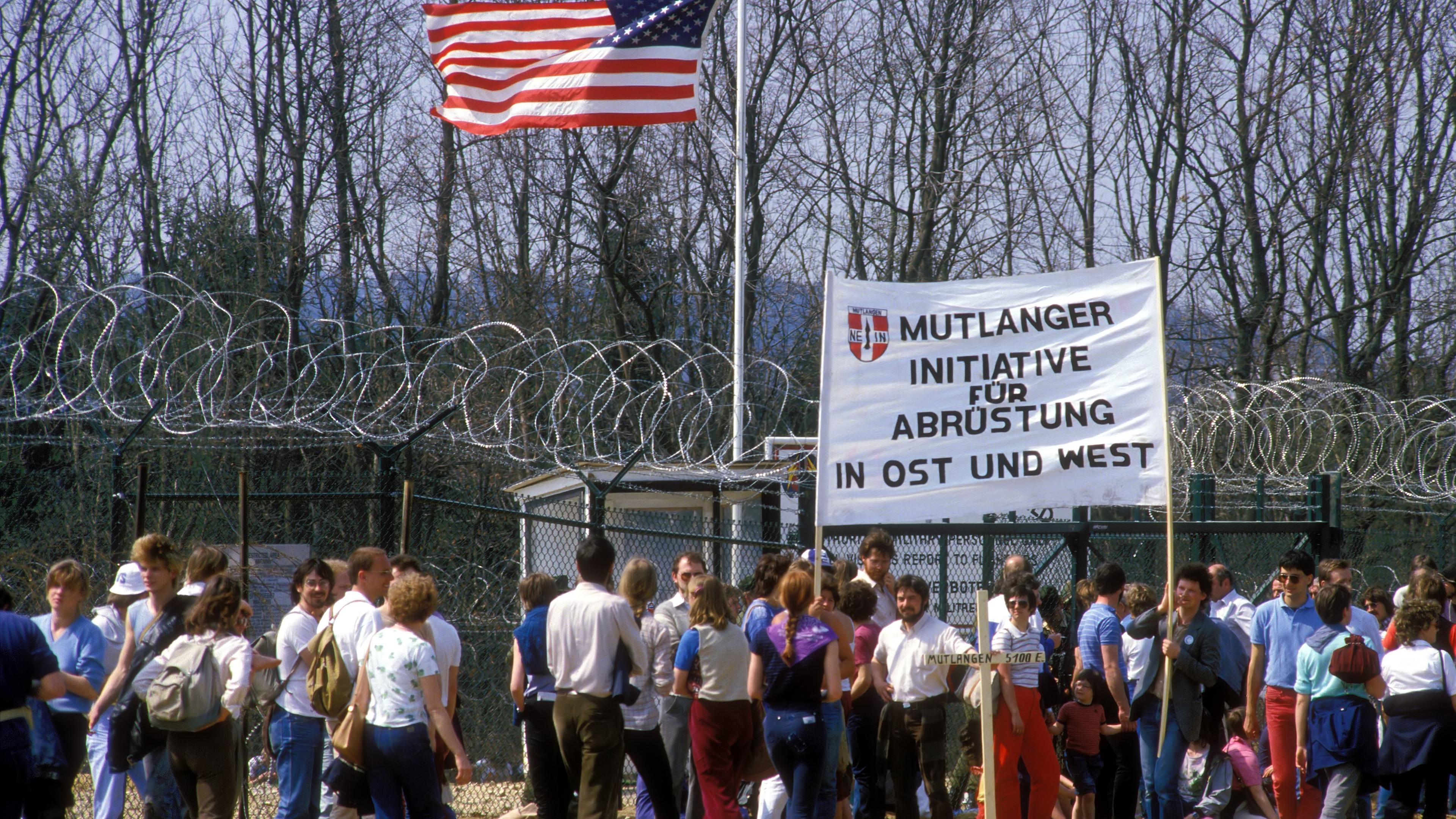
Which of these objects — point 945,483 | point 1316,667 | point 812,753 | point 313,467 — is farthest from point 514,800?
point 313,467

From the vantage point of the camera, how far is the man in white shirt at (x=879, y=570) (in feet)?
27.3

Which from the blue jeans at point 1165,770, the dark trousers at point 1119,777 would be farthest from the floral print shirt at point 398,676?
the dark trousers at point 1119,777

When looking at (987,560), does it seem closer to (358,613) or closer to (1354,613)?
(1354,613)

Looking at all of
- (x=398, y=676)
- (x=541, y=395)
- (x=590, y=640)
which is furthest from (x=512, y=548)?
(x=398, y=676)

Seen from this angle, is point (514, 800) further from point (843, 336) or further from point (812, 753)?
point (843, 336)

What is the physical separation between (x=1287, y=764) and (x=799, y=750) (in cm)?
335

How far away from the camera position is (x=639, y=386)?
64.4ft

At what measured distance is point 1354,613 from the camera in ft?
27.0

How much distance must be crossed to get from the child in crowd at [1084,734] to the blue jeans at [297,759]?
4.25 metres

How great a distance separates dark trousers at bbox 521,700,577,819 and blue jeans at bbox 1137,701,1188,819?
329 cm

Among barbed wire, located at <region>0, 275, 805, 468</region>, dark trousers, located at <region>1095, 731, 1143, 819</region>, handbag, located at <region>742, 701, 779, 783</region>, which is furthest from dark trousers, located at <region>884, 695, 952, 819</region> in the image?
barbed wire, located at <region>0, 275, 805, 468</region>

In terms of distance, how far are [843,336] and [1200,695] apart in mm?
3071

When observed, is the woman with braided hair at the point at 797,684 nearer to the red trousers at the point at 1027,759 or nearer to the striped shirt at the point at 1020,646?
the red trousers at the point at 1027,759

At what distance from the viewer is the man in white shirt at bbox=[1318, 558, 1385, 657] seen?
818cm
